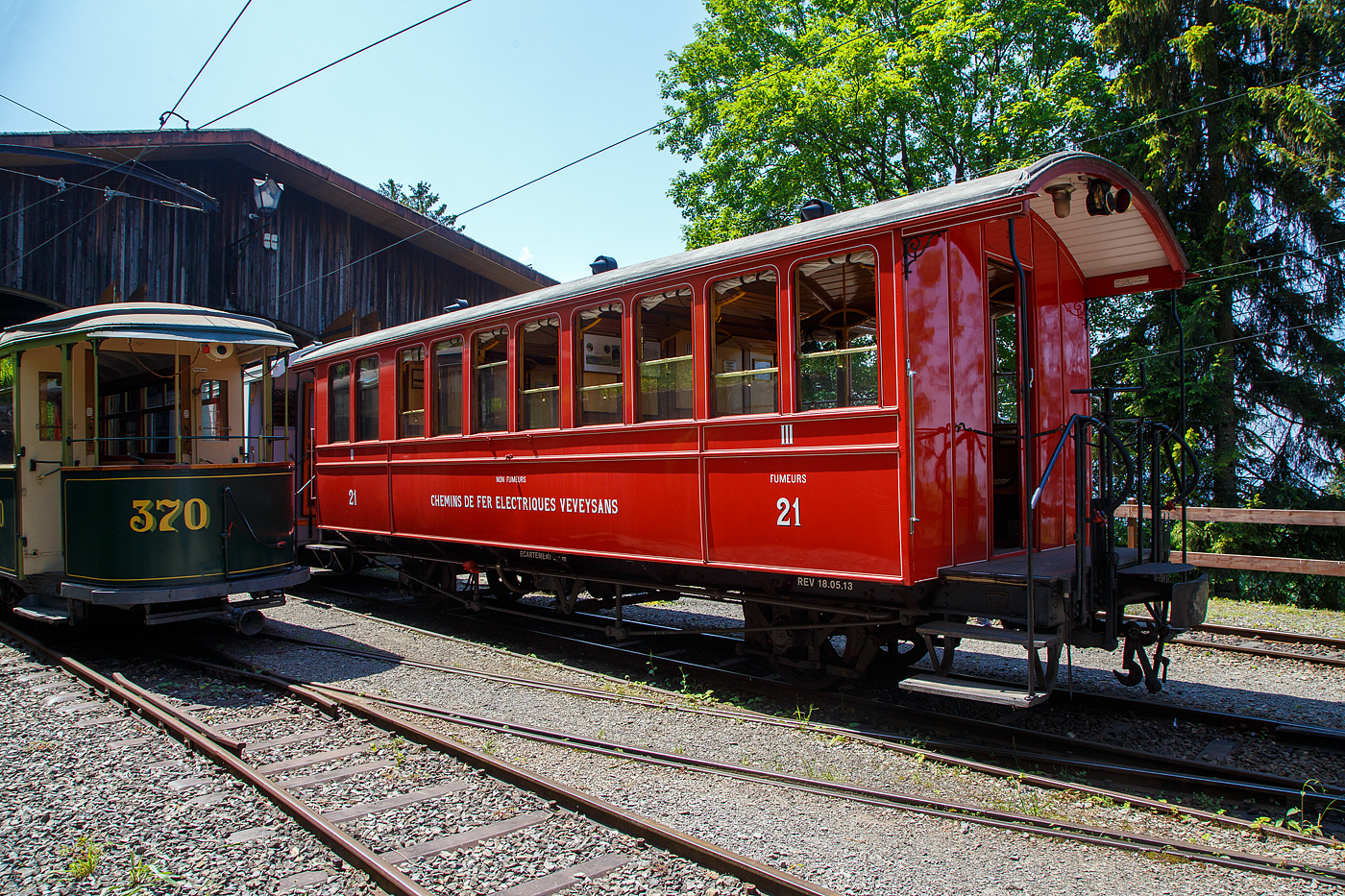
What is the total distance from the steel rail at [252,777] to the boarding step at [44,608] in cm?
32

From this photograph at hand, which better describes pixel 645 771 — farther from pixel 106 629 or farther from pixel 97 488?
pixel 106 629

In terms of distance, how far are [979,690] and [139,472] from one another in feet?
23.6

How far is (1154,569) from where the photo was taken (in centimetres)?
535

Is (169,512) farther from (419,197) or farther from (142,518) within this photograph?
(419,197)

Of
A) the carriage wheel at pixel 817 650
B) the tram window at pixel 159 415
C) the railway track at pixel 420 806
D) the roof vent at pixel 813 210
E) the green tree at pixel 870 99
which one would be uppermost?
the green tree at pixel 870 99

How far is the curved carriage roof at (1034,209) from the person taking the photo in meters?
4.89

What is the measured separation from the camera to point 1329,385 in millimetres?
14875

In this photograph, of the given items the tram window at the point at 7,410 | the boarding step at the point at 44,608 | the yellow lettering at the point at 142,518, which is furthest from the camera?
the tram window at the point at 7,410

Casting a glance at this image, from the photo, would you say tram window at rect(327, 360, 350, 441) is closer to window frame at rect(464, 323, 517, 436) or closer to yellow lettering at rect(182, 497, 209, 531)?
window frame at rect(464, 323, 517, 436)

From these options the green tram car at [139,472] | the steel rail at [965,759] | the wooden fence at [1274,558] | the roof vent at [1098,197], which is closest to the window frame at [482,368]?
the green tram car at [139,472]

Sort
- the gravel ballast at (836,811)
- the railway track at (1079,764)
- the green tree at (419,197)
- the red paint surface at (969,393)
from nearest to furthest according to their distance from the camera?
the gravel ballast at (836,811) → the railway track at (1079,764) → the red paint surface at (969,393) → the green tree at (419,197)

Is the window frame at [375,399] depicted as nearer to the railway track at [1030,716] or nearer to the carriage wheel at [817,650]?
the railway track at [1030,716]

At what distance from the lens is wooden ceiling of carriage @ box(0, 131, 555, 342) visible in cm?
Answer: 1395

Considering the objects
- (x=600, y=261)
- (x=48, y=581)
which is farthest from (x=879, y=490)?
(x=48, y=581)
